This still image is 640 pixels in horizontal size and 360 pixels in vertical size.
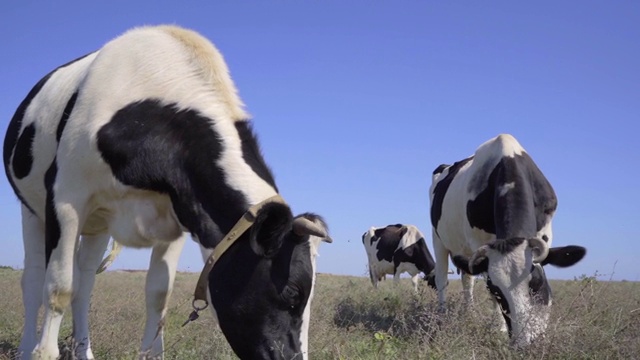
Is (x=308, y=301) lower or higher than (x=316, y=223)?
lower

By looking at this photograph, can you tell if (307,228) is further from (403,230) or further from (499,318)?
(403,230)

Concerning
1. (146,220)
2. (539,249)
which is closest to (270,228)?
(146,220)

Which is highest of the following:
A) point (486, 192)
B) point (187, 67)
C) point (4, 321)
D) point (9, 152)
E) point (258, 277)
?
point (187, 67)

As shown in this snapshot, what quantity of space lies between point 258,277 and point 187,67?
2.00 metres

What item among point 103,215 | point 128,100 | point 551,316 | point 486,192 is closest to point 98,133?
point 128,100

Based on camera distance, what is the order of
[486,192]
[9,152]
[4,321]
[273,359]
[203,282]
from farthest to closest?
[486,192] < [4,321] < [9,152] < [203,282] < [273,359]

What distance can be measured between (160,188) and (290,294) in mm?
1316

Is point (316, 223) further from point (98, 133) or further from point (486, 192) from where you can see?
point (486, 192)

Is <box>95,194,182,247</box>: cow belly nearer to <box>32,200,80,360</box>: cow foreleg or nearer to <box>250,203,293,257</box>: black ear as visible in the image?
<box>32,200,80,360</box>: cow foreleg

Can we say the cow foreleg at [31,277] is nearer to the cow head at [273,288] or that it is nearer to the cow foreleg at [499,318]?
the cow head at [273,288]

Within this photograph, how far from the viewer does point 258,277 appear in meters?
3.75

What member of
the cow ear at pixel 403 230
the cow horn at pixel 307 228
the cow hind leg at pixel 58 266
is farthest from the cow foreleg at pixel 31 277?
the cow ear at pixel 403 230

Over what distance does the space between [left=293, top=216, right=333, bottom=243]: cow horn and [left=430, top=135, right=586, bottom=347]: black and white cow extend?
7.87 feet

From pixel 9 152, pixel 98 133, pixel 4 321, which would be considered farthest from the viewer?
pixel 4 321
